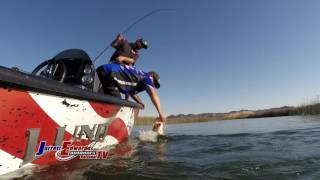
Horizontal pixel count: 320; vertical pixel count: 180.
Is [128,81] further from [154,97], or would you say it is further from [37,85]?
[37,85]

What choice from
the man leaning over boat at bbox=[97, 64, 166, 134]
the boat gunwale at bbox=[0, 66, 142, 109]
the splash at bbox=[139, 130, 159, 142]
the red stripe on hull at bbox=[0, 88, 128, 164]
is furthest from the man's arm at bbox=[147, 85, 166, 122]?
the red stripe on hull at bbox=[0, 88, 128, 164]

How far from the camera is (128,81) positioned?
18.1ft

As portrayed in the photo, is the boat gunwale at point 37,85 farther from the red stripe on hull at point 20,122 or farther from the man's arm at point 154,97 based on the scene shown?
the man's arm at point 154,97

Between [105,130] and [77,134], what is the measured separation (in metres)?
1.01

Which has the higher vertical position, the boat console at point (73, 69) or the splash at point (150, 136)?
the boat console at point (73, 69)

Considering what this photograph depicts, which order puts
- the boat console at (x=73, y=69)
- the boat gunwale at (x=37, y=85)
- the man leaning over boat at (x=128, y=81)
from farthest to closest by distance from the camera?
1. the man leaning over boat at (x=128, y=81)
2. the boat console at (x=73, y=69)
3. the boat gunwale at (x=37, y=85)

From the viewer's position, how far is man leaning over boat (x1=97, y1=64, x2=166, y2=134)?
17.4 feet

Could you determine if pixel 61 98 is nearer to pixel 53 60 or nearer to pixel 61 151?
pixel 61 151

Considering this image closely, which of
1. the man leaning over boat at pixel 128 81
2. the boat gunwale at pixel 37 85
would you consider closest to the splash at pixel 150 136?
the man leaning over boat at pixel 128 81

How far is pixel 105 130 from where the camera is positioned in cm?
455

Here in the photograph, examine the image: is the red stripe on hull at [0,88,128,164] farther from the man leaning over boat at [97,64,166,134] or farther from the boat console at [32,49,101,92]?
the man leaning over boat at [97,64,166,134]

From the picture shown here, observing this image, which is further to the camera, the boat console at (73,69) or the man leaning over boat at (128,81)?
the man leaning over boat at (128,81)

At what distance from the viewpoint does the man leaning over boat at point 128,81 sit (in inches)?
209

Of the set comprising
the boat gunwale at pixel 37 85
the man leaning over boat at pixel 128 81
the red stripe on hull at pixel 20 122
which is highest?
the man leaning over boat at pixel 128 81
